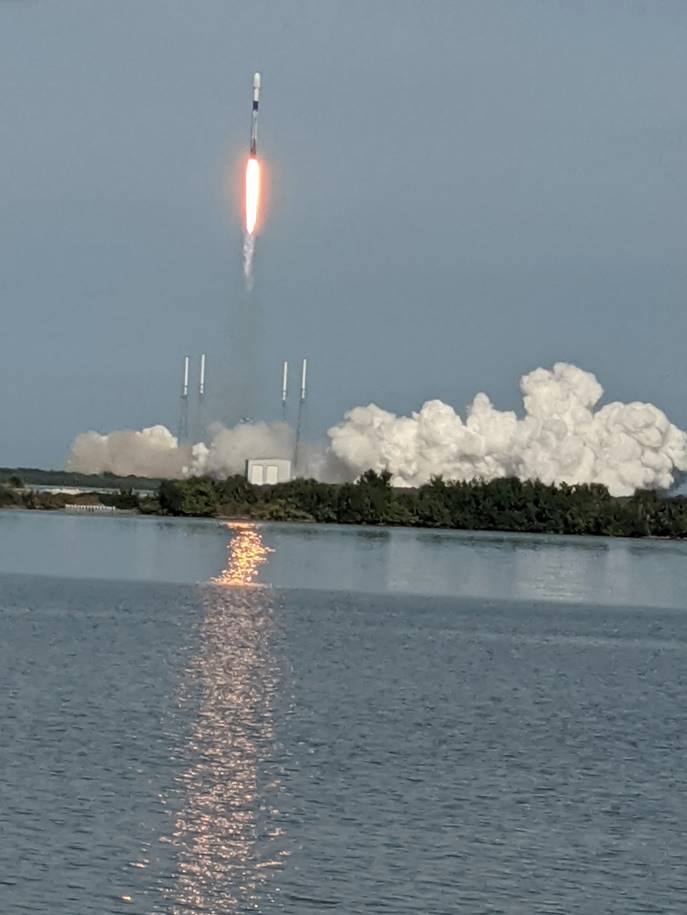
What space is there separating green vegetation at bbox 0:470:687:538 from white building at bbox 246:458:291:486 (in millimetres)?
506

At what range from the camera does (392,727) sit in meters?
28.8

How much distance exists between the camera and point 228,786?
23.0 metres

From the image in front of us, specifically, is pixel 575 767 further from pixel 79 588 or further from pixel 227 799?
pixel 79 588

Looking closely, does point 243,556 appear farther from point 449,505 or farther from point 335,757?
point 335,757

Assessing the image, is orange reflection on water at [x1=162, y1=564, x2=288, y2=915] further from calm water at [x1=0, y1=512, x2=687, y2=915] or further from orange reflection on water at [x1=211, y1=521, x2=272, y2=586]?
orange reflection on water at [x1=211, y1=521, x2=272, y2=586]

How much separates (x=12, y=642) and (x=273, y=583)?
26887 millimetres

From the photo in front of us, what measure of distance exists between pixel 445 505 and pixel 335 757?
98531 millimetres

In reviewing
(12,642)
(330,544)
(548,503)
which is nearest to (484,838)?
(12,642)

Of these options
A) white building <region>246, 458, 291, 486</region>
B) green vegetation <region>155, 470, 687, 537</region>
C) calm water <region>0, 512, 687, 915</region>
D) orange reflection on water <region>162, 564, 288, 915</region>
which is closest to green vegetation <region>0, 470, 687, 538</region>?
green vegetation <region>155, 470, 687, 537</region>

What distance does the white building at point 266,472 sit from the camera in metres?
123

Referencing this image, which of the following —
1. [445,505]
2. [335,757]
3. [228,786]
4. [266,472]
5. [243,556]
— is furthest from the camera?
[445,505]

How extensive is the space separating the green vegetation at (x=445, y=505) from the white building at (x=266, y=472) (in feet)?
1.66

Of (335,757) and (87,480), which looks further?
(87,480)

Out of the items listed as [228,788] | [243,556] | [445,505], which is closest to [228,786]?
[228,788]
